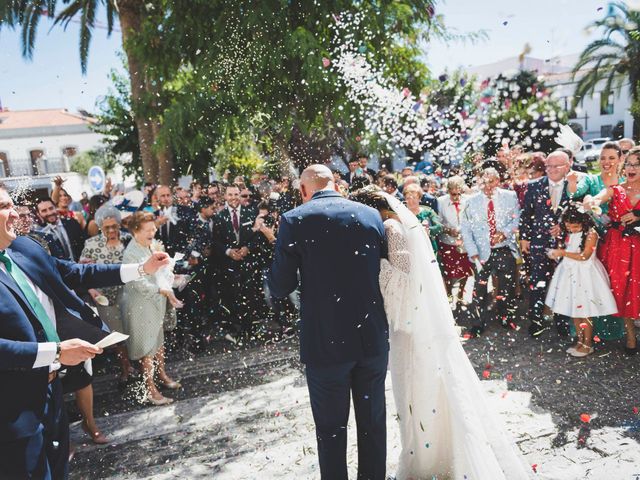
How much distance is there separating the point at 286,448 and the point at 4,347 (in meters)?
2.13

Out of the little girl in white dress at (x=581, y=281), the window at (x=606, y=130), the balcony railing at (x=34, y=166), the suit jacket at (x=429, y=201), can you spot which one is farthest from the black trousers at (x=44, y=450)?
the window at (x=606, y=130)

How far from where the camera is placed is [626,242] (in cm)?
477

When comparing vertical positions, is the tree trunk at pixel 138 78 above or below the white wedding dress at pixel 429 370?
above

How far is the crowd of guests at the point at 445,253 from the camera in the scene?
470 centimetres

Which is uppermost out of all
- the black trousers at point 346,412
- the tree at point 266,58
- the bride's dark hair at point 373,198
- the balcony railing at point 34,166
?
the balcony railing at point 34,166

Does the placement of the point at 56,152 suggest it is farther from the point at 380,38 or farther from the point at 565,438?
the point at 565,438

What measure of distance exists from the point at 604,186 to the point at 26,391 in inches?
218

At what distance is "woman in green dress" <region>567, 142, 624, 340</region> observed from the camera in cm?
495

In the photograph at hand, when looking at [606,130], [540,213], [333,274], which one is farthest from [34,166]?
[606,130]

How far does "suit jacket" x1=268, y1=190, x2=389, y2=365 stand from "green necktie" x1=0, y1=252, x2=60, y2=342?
4.02 ft

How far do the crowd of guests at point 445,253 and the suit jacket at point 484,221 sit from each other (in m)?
0.01

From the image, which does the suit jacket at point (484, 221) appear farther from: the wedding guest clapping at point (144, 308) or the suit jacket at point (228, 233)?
the wedding guest clapping at point (144, 308)

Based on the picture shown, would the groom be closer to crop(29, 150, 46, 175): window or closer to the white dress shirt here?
the white dress shirt

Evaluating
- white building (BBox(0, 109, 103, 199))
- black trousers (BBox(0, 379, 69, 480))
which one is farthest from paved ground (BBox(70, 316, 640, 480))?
white building (BBox(0, 109, 103, 199))
